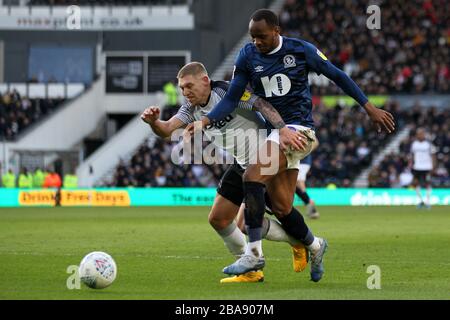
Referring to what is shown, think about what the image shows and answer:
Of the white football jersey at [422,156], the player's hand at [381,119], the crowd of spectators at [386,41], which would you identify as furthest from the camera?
the crowd of spectators at [386,41]

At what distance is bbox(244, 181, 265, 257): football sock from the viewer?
33.2 ft

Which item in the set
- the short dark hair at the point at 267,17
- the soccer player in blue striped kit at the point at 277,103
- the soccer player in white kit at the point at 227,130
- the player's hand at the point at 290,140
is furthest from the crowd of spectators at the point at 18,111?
the player's hand at the point at 290,140

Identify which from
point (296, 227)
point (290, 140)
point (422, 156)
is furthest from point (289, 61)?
point (422, 156)

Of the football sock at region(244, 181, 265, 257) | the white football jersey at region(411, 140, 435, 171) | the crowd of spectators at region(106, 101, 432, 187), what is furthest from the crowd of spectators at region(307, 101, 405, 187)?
the football sock at region(244, 181, 265, 257)

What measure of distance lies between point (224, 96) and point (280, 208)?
1.22 metres

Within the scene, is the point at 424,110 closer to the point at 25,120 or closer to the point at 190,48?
the point at 190,48

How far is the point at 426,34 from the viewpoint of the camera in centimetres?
4281

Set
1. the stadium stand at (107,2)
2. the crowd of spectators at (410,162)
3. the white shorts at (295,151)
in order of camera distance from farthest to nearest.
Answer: the stadium stand at (107,2) < the crowd of spectators at (410,162) < the white shorts at (295,151)

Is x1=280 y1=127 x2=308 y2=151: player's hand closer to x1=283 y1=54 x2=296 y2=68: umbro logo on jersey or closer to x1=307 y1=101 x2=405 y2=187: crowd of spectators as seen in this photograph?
x1=283 y1=54 x2=296 y2=68: umbro logo on jersey

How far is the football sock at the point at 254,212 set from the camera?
10.1 m

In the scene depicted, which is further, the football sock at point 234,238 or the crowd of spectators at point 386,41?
the crowd of spectators at point 386,41

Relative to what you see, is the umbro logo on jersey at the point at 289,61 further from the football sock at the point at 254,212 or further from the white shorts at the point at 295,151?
the football sock at the point at 254,212

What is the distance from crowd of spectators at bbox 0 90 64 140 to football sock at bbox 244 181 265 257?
3384cm
